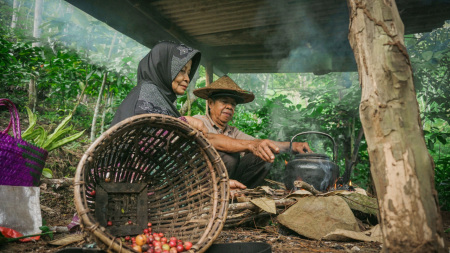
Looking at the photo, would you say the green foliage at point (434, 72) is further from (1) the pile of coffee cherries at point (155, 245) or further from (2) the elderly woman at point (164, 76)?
(1) the pile of coffee cherries at point (155, 245)

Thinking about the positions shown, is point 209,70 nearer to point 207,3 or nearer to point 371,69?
point 207,3

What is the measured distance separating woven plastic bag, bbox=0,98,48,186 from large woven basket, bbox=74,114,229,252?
670mm

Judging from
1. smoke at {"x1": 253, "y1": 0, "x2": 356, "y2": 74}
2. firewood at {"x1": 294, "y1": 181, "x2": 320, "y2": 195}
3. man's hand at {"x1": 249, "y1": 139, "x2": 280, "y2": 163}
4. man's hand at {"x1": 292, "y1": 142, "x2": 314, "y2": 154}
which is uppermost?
smoke at {"x1": 253, "y1": 0, "x2": 356, "y2": 74}

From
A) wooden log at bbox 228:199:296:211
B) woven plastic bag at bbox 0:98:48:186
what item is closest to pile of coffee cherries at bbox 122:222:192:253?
wooden log at bbox 228:199:296:211

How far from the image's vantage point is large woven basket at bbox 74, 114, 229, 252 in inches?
66.9

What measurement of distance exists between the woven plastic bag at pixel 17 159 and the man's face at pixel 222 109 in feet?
7.69

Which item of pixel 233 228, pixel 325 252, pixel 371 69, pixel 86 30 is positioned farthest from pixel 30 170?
pixel 86 30

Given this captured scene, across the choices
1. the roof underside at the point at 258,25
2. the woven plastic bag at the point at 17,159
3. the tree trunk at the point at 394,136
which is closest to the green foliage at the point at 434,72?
the roof underside at the point at 258,25

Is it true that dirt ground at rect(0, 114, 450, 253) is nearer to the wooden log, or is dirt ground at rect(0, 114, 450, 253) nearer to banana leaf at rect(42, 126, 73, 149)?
the wooden log

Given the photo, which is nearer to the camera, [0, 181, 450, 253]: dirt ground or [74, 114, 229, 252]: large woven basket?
[74, 114, 229, 252]: large woven basket

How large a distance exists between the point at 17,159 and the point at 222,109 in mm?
2578

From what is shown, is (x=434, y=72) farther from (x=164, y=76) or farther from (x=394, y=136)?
(x=164, y=76)

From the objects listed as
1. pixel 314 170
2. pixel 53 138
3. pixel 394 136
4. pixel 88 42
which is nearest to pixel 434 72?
pixel 314 170

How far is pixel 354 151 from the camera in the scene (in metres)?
5.09
